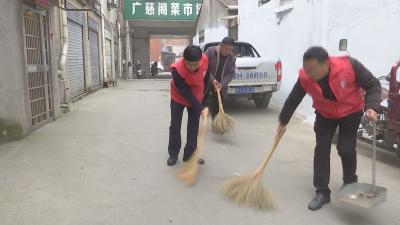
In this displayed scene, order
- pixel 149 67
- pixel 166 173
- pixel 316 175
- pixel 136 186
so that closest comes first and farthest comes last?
pixel 316 175, pixel 136 186, pixel 166 173, pixel 149 67

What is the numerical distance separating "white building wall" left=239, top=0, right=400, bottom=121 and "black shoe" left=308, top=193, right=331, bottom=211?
12.4 ft

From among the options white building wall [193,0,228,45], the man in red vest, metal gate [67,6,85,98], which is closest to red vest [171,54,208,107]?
the man in red vest

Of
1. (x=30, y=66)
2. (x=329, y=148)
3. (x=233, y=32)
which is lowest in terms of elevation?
(x=329, y=148)

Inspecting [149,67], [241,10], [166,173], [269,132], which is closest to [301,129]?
[269,132]

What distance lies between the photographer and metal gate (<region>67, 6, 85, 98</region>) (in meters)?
12.2

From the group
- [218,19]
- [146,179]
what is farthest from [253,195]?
[218,19]

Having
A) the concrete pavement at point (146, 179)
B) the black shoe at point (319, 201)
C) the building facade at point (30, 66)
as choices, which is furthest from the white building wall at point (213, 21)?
the black shoe at point (319, 201)

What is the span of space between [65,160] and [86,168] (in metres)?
0.51

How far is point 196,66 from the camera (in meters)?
4.80

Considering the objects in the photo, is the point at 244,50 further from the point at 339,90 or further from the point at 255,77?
the point at 339,90

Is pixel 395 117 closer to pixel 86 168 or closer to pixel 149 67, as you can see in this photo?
pixel 86 168

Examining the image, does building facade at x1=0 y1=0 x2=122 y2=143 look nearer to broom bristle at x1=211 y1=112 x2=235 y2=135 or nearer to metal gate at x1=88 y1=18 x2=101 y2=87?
broom bristle at x1=211 y1=112 x2=235 y2=135

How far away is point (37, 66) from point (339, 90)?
18.3 ft

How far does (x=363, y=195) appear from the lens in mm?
3604
